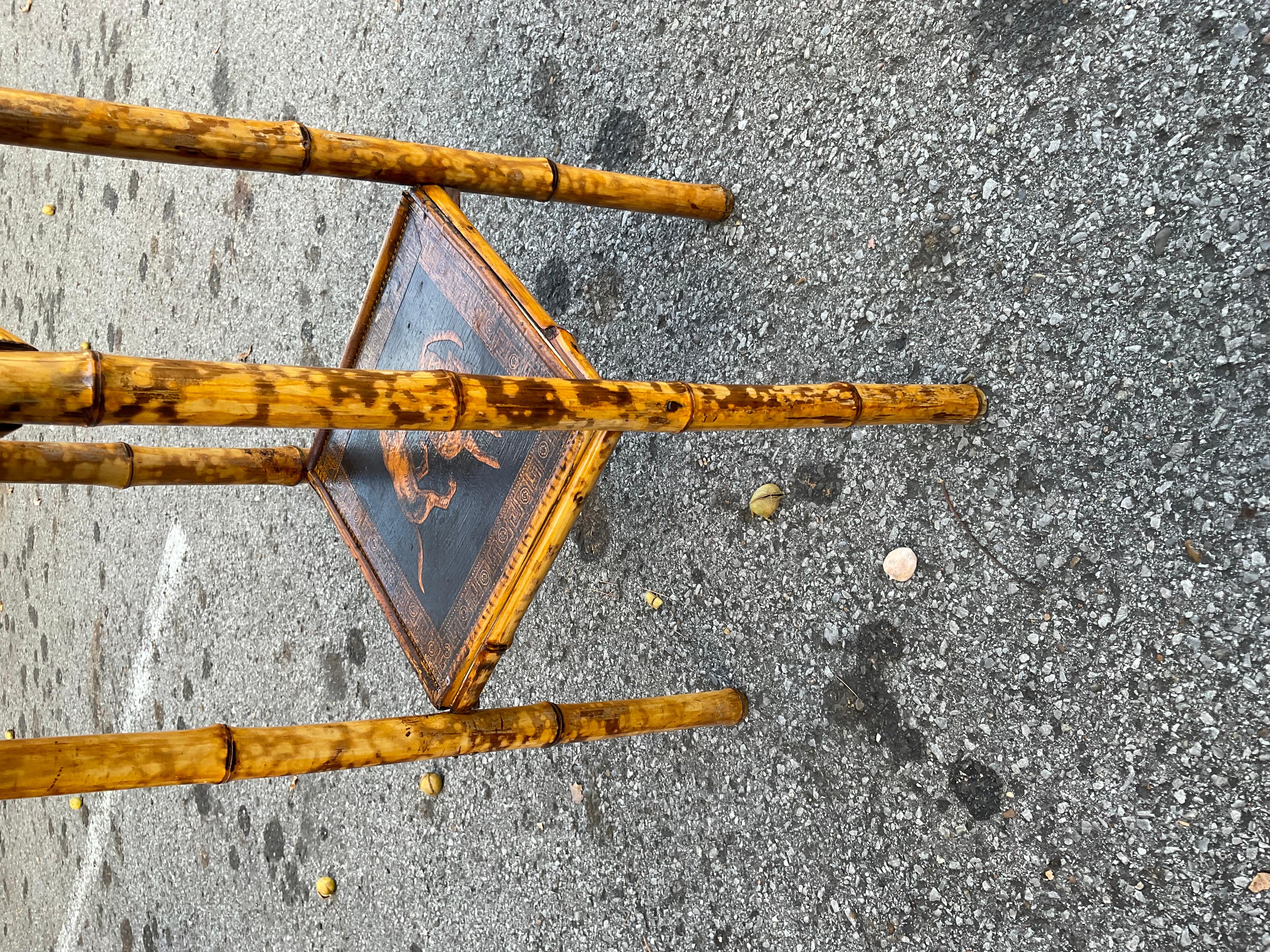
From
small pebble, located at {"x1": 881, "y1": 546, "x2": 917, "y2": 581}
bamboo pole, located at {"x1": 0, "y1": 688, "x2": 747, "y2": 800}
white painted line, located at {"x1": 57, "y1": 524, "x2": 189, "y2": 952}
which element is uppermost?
small pebble, located at {"x1": 881, "y1": 546, "x2": 917, "y2": 581}

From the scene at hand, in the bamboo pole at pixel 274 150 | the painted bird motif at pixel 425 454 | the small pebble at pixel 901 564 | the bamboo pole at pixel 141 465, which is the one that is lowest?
the bamboo pole at pixel 141 465

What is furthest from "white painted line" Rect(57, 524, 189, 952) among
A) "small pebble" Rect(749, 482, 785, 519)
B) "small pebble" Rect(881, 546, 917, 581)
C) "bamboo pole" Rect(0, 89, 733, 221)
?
"small pebble" Rect(881, 546, 917, 581)

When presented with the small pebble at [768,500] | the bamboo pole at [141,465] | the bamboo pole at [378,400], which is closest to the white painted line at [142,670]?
the bamboo pole at [141,465]

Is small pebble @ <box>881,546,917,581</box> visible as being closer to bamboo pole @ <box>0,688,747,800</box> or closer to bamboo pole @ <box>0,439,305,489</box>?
bamboo pole @ <box>0,688,747,800</box>

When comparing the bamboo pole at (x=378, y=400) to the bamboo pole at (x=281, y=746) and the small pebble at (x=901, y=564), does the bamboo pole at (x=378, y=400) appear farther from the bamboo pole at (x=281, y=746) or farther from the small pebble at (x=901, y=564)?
the bamboo pole at (x=281, y=746)

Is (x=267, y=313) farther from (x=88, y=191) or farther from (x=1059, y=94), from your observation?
(x=1059, y=94)
